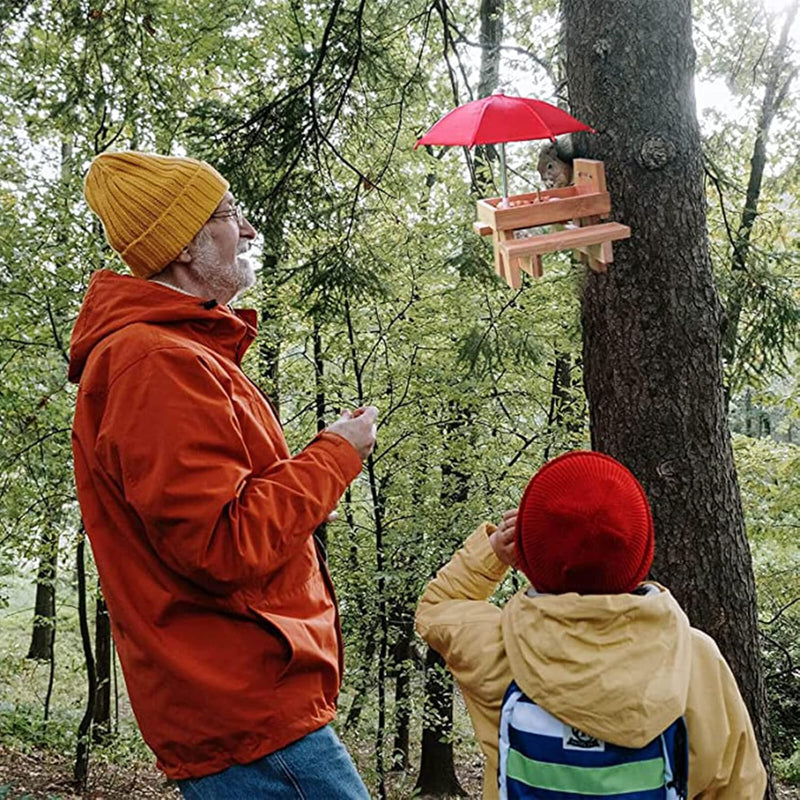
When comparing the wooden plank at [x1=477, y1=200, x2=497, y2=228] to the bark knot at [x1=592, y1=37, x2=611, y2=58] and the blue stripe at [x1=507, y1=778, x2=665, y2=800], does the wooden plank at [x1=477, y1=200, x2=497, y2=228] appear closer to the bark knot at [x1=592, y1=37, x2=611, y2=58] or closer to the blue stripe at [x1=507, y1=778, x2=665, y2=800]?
the bark knot at [x1=592, y1=37, x2=611, y2=58]

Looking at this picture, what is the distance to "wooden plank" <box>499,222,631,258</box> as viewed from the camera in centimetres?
225

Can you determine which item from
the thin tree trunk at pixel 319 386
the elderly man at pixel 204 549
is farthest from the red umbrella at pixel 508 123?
the thin tree trunk at pixel 319 386

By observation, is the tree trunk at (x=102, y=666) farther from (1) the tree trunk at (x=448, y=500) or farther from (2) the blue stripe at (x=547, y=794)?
(2) the blue stripe at (x=547, y=794)

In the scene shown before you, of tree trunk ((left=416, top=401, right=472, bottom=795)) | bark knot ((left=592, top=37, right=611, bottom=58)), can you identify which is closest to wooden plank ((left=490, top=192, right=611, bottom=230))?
bark knot ((left=592, top=37, right=611, bottom=58))

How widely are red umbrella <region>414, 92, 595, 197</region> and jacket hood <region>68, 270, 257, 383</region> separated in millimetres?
998

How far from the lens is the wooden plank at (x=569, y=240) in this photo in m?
2.25

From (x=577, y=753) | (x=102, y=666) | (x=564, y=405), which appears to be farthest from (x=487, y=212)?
(x=102, y=666)

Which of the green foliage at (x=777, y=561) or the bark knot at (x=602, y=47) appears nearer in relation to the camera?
the bark knot at (x=602, y=47)

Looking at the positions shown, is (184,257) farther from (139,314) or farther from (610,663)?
(610,663)

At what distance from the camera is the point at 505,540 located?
174 cm

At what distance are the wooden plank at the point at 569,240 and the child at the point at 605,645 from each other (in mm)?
857

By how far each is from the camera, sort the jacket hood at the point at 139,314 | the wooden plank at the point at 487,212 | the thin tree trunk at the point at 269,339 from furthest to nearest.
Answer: the thin tree trunk at the point at 269,339 → the wooden plank at the point at 487,212 → the jacket hood at the point at 139,314

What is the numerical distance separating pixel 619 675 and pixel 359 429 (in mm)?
626

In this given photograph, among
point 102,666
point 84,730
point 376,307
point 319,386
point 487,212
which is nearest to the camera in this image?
point 487,212
